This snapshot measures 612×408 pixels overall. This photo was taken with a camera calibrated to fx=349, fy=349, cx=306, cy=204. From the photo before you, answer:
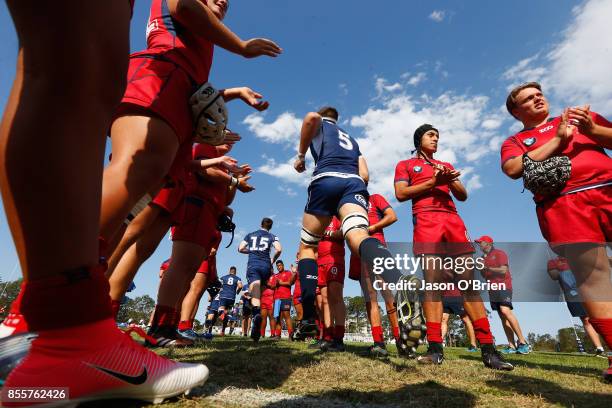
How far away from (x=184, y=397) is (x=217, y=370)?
99 cm

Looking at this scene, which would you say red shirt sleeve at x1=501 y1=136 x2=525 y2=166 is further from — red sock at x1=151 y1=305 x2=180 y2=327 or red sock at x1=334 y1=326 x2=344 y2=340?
red sock at x1=151 y1=305 x2=180 y2=327

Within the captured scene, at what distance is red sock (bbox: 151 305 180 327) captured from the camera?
3.44 m

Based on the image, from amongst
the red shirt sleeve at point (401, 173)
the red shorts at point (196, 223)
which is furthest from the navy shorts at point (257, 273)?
the red shirt sleeve at point (401, 173)

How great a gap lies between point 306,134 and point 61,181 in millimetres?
3352

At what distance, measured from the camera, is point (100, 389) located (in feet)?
3.19

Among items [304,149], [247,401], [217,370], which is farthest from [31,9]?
[304,149]

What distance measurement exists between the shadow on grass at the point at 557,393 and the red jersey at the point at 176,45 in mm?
2667

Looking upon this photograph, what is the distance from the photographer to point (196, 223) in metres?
3.84

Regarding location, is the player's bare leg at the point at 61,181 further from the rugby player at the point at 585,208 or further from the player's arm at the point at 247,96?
the rugby player at the point at 585,208

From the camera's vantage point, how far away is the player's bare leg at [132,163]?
1.39 metres

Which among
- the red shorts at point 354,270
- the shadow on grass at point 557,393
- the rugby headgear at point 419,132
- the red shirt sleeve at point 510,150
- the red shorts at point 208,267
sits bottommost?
the shadow on grass at point 557,393

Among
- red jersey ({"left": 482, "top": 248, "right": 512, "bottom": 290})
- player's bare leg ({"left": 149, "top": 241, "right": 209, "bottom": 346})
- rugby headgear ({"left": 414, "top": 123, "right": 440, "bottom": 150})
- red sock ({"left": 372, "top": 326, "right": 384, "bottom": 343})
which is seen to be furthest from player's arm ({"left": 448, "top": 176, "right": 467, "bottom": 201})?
red jersey ({"left": 482, "top": 248, "right": 512, "bottom": 290})

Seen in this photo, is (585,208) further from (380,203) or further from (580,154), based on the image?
(380,203)

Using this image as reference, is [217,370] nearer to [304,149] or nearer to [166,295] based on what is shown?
[166,295]
